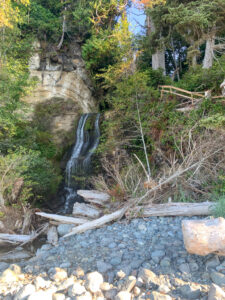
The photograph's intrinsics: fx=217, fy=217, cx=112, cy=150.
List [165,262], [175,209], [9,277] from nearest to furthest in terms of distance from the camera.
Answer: [165,262], [9,277], [175,209]

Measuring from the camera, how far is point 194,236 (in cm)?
305

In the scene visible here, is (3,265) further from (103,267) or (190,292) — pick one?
(190,292)

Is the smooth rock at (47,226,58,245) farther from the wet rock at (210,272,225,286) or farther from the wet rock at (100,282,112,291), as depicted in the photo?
the wet rock at (210,272,225,286)

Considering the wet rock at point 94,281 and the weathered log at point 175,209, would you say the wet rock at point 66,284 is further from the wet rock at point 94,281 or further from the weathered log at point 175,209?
the weathered log at point 175,209

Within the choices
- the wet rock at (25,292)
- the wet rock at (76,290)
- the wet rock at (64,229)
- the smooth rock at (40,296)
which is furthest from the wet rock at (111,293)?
the wet rock at (64,229)

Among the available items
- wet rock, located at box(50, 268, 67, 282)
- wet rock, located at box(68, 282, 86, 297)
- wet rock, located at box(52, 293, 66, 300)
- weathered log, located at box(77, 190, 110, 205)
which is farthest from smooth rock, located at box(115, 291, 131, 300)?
weathered log, located at box(77, 190, 110, 205)

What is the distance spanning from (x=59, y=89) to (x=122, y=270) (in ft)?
40.4

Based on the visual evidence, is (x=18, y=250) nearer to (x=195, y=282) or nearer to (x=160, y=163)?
A: (x=195, y=282)

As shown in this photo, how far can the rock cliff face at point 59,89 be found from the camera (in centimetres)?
1316

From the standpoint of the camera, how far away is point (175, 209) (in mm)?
4949

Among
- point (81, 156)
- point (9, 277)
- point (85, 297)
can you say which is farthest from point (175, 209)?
point (81, 156)

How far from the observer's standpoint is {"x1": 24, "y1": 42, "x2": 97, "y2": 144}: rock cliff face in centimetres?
1316

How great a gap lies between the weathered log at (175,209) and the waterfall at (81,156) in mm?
4121

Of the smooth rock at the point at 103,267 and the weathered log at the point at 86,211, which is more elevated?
the weathered log at the point at 86,211
